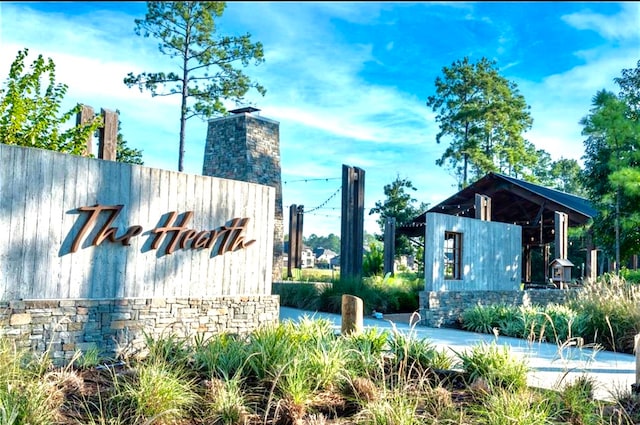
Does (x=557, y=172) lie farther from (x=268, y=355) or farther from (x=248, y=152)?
(x=268, y=355)

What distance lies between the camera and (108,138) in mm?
8711

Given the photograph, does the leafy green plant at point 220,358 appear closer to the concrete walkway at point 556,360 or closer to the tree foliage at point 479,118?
the concrete walkway at point 556,360

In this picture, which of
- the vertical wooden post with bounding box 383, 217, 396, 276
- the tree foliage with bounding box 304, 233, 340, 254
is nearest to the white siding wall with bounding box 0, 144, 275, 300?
the vertical wooden post with bounding box 383, 217, 396, 276

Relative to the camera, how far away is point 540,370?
7000mm

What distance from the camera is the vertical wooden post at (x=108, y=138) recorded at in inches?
339

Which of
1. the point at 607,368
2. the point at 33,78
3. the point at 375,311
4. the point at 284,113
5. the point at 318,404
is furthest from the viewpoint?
the point at 284,113

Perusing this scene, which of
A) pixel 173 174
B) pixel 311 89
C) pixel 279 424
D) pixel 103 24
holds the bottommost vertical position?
pixel 279 424

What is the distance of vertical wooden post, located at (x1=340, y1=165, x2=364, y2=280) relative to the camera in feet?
49.7

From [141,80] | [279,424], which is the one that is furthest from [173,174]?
[141,80]

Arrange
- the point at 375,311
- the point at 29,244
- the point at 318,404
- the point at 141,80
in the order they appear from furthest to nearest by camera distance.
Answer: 1. the point at 141,80
2. the point at 375,311
3. the point at 29,244
4. the point at 318,404

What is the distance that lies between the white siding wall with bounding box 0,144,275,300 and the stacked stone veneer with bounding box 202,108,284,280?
316 inches

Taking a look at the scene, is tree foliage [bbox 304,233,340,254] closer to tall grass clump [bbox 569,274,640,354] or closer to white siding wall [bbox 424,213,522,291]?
white siding wall [bbox 424,213,522,291]

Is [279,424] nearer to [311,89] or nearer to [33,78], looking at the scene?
[33,78]

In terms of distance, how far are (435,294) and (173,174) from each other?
19.7 ft
